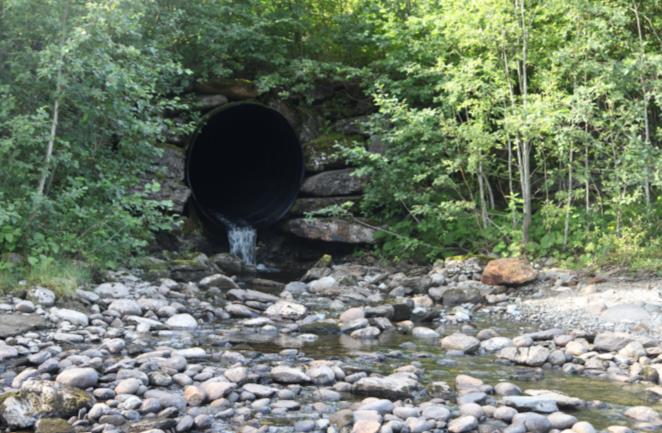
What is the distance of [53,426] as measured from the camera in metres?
3.49

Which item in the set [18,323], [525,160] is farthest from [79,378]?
[525,160]

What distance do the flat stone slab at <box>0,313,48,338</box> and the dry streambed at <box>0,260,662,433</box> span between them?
0.6 inches

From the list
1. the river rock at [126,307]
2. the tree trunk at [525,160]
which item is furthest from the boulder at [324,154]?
the river rock at [126,307]

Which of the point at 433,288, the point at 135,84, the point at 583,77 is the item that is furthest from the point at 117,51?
the point at 583,77

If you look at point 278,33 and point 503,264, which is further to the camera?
point 278,33

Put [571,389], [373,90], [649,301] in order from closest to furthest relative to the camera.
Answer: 1. [571,389]
2. [649,301]
3. [373,90]

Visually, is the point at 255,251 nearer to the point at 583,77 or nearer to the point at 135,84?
the point at 135,84

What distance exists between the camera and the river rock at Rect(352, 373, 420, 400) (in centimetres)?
413

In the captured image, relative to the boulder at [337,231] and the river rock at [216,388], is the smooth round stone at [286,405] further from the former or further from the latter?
the boulder at [337,231]

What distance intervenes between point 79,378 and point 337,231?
23.7 feet

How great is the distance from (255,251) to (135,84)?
5073mm

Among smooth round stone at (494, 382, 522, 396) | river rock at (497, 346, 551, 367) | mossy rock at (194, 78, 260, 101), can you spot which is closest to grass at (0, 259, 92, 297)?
river rock at (497, 346, 551, 367)

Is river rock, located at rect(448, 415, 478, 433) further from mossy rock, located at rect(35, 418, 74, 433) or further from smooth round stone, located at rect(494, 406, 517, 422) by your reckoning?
mossy rock, located at rect(35, 418, 74, 433)

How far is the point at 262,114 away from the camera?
11.8 metres
